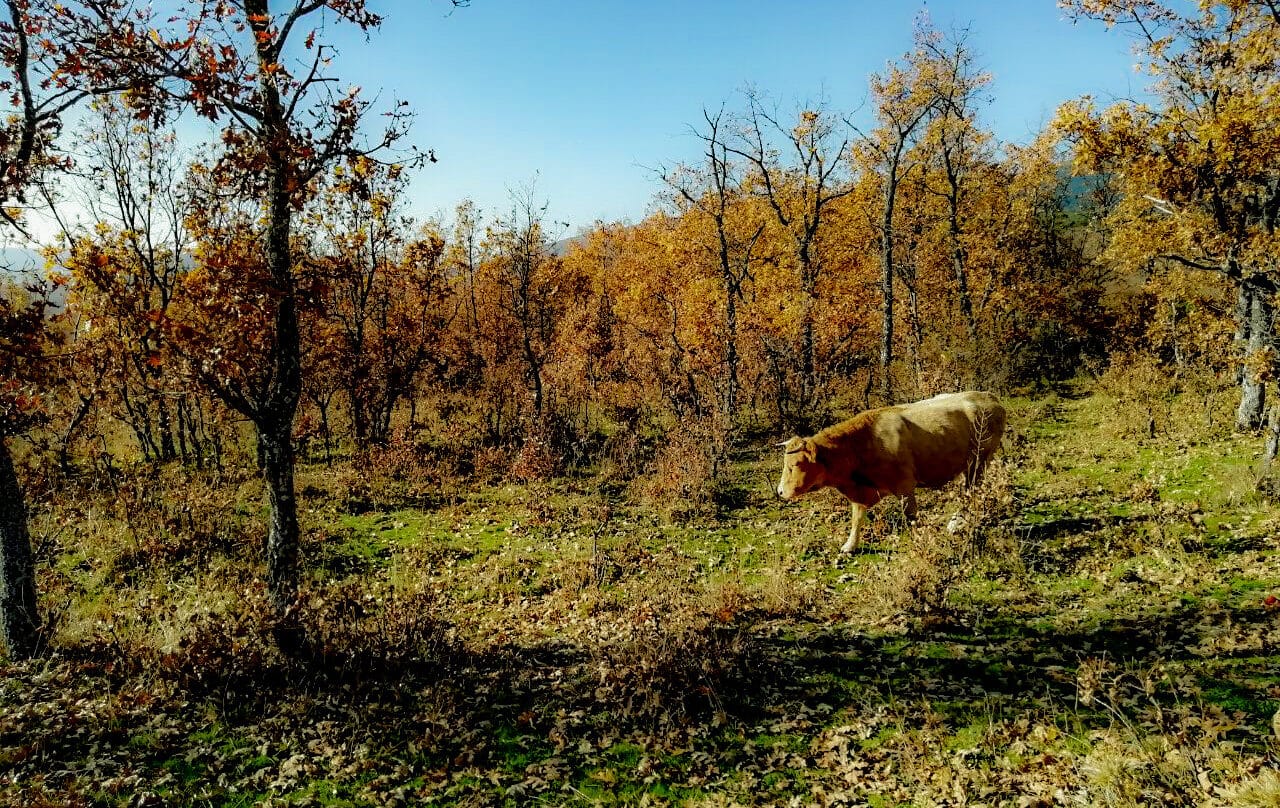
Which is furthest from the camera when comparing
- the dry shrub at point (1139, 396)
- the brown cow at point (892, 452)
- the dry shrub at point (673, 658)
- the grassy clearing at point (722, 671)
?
the dry shrub at point (1139, 396)

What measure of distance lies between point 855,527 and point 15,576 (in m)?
13.9

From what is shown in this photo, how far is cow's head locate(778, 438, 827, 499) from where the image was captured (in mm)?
12578

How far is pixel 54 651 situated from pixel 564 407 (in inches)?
911

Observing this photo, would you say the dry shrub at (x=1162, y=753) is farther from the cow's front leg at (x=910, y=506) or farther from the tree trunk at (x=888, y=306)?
the tree trunk at (x=888, y=306)

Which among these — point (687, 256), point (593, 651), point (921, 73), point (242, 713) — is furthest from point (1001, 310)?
point (242, 713)

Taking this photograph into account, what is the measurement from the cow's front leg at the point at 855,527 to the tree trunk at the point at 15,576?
13506 millimetres

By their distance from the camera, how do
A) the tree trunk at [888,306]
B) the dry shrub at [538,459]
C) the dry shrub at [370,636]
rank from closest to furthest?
1. the dry shrub at [370,636]
2. the dry shrub at [538,459]
3. the tree trunk at [888,306]

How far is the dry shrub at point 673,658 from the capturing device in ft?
25.2

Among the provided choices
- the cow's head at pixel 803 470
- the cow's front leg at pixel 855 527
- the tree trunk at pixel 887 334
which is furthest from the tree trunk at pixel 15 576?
the tree trunk at pixel 887 334

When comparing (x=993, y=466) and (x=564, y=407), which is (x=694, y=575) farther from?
(x=564, y=407)

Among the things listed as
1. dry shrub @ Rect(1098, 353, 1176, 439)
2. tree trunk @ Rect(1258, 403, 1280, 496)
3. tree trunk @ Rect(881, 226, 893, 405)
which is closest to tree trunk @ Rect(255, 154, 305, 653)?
tree trunk @ Rect(1258, 403, 1280, 496)

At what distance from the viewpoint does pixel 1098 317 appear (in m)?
36.1

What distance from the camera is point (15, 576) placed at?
9.66 metres

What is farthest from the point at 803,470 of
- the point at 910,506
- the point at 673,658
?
the point at 673,658
